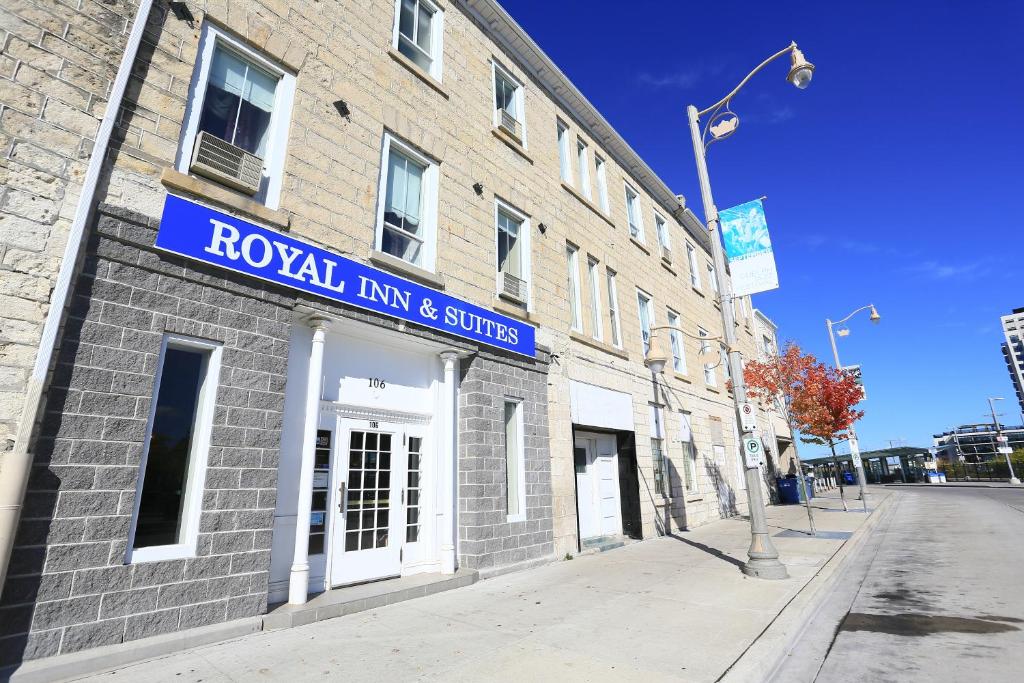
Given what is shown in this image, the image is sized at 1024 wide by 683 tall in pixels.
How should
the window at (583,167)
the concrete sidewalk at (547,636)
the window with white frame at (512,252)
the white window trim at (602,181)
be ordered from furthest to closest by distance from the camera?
the white window trim at (602,181), the window at (583,167), the window with white frame at (512,252), the concrete sidewalk at (547,636)

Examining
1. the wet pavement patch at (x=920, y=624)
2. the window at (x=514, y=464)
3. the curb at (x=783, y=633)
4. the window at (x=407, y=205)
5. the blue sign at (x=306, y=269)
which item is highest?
the window at (x=407, y=205)

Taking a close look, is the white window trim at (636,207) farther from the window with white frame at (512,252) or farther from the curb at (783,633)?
the curb at (783,633)

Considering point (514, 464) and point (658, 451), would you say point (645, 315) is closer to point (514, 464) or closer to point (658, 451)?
point (658, 451)

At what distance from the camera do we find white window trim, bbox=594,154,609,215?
1511 cm

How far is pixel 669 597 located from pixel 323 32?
9765mm

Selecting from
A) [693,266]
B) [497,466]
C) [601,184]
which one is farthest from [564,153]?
[693,266]

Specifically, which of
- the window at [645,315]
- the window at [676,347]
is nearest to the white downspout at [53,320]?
the window at [645,315]

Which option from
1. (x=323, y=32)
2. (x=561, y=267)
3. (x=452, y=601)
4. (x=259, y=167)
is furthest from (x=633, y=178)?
(x=452, y=601)

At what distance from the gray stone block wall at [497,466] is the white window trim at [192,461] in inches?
157

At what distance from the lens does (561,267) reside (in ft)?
39.7

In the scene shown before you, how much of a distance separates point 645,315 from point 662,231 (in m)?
4.73

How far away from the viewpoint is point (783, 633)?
5340mm

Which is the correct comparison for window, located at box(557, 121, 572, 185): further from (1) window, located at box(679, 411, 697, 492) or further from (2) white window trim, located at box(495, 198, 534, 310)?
(1) window, located at box(679, 411, 697, 492)

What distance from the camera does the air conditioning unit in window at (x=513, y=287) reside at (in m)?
10.3
